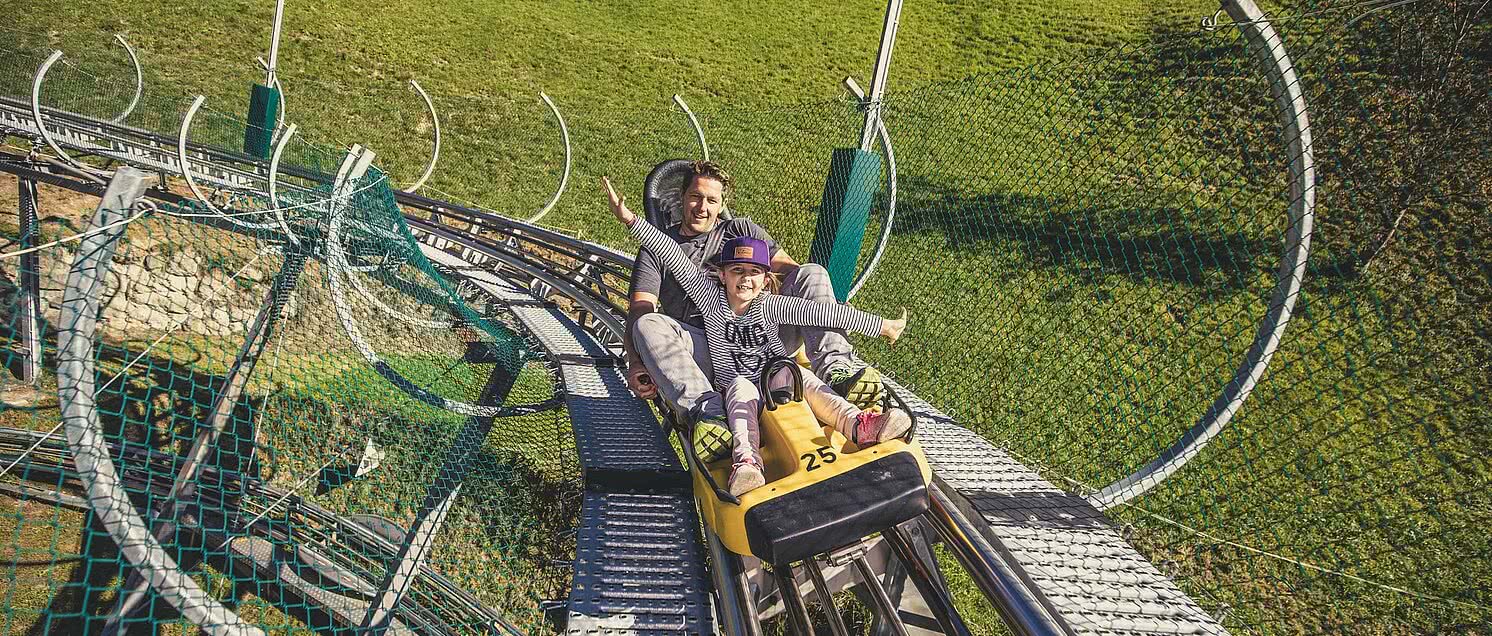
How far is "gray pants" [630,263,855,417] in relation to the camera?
8.45ft

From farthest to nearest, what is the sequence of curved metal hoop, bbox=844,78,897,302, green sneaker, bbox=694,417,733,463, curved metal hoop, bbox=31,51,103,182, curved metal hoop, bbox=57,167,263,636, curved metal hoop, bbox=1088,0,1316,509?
curved metal hoop, bbox=31,51,103,182 → curved metal hoop, bbox=844,78,897,302 → green sneaker, bbox=694,417,733,463 → curved metal hoop, bbox=1088,0,1316,509 → curved metal hoop, bbox=57,167,263,636

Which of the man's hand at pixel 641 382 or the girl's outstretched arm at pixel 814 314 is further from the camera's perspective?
the man's hand at pixel 641 382

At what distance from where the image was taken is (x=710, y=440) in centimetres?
234

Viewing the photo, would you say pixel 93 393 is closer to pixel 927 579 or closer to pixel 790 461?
pixel 790 461

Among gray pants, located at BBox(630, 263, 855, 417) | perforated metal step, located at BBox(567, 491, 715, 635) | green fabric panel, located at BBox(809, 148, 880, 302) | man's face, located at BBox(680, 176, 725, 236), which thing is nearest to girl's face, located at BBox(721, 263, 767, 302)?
gray pants, located at BBox(630, 263, 855, 417)

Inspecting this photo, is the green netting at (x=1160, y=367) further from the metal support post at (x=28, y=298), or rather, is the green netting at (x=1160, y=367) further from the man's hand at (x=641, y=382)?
the man's hand at (x=641, y=382)

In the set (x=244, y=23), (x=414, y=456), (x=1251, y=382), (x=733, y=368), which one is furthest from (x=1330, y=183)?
(x=244, y=23)

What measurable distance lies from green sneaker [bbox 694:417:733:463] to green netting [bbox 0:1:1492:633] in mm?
1519

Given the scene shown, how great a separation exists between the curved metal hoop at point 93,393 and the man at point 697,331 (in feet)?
4.69

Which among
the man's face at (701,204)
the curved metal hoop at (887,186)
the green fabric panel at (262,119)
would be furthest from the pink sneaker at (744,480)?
the green fabric panel at (262,119)

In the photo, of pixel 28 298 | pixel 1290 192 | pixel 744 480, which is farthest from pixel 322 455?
pixel 1290 192

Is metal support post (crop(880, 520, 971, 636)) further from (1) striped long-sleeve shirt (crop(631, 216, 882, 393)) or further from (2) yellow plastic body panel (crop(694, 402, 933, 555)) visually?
(1) striped long-sleeve shirt (crop(631, 216, 882, 393))

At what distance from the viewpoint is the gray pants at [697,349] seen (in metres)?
2.58

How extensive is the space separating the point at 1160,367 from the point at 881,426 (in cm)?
391
